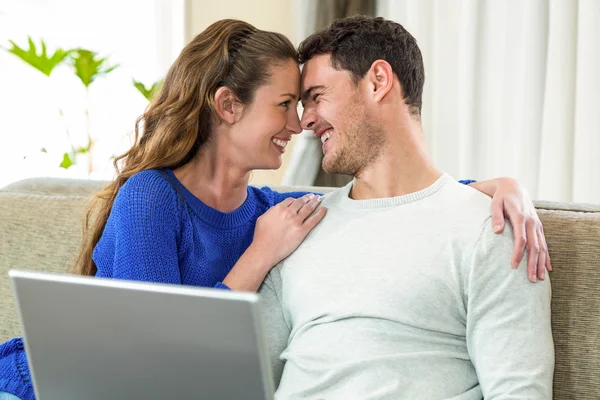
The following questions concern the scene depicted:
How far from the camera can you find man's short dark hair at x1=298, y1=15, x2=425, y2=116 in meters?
A: 1.71

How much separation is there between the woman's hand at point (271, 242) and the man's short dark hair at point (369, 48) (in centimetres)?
30

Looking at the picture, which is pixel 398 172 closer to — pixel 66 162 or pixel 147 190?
pixel 147 190

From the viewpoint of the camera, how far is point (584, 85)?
287cm

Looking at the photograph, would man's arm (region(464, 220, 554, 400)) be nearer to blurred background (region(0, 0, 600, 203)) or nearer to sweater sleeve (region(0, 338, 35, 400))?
sweater sleeve (region(0, 338, 35, 400))

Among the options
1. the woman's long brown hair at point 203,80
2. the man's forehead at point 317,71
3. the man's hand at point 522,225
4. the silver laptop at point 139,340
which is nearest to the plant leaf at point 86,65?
the woman's long brown hair at point 203,80

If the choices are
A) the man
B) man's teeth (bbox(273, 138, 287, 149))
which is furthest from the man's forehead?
man's teeth (bbox(273, 138, 287, 149))

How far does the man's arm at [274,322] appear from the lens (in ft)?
5.46

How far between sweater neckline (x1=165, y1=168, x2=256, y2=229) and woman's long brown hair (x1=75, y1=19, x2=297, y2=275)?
62 millimetres

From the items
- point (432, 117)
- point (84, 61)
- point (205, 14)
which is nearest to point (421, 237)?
point (432, 117)

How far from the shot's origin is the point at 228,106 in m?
1.79

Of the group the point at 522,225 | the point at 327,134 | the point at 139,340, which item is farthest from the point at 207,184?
the point at 139,340

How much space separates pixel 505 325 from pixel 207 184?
2.47 feet

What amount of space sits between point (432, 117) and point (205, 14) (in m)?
1.53

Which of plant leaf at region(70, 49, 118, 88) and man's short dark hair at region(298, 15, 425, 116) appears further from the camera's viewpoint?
plant leaf at region(70, 49, 118, 88)
